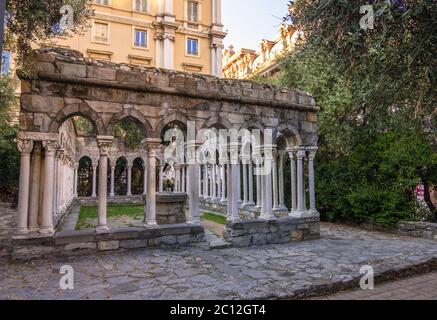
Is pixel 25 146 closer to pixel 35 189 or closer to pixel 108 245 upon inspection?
pixel 35 189

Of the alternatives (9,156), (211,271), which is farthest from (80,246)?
(9,156)

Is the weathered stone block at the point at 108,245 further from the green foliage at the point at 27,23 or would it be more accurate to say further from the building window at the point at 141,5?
the building window at the point at 141,5

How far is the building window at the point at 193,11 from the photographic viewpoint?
88.1 ft

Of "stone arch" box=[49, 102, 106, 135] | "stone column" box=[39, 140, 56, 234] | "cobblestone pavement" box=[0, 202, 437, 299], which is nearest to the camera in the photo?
"cobblestone pavement" box=[0, 202, 437, 299]

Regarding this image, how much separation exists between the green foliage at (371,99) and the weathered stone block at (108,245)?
5.23 metres

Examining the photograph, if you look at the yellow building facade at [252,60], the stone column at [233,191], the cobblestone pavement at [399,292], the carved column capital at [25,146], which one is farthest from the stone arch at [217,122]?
the yellow building facade at [252,60]

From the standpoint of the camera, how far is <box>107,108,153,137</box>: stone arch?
23.6 ft

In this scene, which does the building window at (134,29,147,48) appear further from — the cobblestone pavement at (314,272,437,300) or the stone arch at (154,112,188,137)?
the cobblestone pavement at (314,272,437,300)

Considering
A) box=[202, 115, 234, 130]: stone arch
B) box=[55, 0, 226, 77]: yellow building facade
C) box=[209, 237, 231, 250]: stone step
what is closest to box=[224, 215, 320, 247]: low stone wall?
box=[209, 237, 231, 250]: stone step

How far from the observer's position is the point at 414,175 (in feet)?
32.0

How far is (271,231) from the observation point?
829 centimetres

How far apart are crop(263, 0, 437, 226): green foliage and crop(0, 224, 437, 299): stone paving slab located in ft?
8.48
